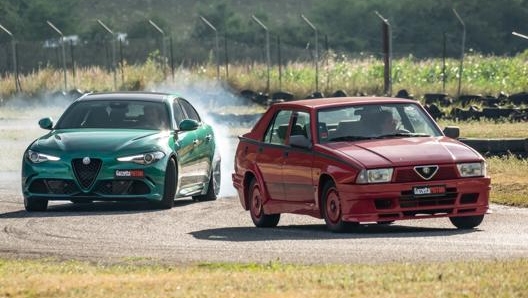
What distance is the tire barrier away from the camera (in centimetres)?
2605

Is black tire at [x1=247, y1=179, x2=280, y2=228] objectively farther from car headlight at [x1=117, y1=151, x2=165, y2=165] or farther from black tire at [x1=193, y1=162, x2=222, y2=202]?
black tire at [x1=193, y1=162, x2=222, y2=202]

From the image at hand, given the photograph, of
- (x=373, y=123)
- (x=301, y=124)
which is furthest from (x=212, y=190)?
(x=373, y=123)

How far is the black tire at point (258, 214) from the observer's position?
17.9 m

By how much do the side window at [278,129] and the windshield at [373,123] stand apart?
2.07ft

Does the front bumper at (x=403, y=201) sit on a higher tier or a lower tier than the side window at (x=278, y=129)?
lower

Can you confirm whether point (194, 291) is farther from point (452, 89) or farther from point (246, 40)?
point (246, 40)

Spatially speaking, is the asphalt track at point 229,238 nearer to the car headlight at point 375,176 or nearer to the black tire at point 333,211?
the black tire at point 333,211

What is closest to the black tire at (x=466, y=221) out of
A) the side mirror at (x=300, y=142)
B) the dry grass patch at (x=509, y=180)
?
the side mirror at (x=300, y=142)

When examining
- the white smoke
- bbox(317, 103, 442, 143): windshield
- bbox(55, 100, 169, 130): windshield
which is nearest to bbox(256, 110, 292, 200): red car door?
bbox(317, 103, 442, 143): windshield

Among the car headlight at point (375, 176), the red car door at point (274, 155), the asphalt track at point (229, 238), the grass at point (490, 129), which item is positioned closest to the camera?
the asphalt track at point (229, 238)

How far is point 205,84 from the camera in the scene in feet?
171

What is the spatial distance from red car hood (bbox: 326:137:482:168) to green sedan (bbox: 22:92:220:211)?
3981 millimetres

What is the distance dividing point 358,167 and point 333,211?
2.21 feet

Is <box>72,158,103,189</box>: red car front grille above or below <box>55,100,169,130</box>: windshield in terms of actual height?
below
